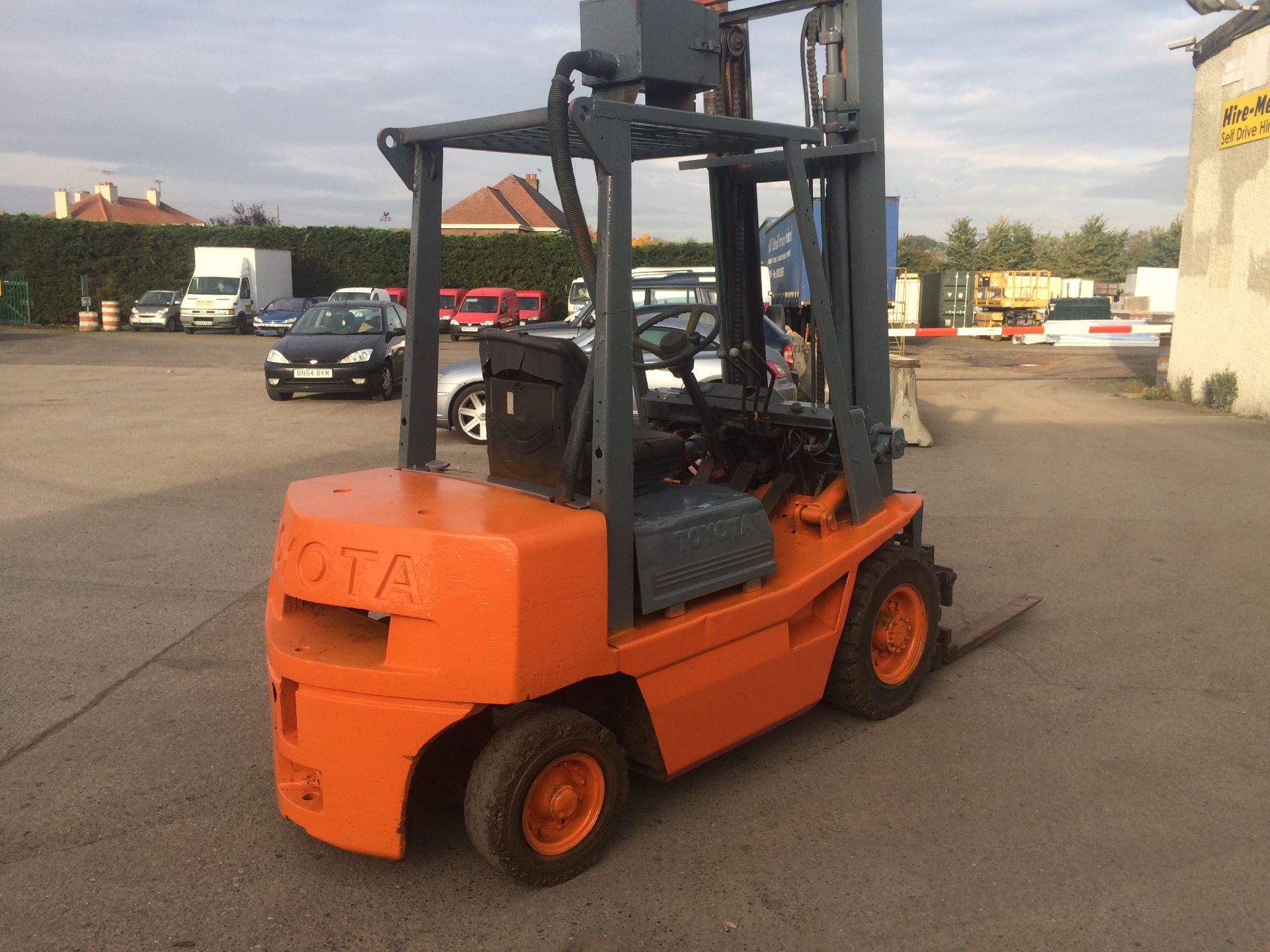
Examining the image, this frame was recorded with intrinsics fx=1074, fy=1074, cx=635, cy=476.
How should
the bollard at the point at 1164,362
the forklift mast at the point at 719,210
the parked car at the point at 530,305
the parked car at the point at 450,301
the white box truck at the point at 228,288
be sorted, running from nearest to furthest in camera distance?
the forklift mast at the point at 719,210 → the bollard at the point at 1164,362 → the white box truck at the point at 228,288 → the parked car at the point at 450,301 → the parked car at the point at 530,305

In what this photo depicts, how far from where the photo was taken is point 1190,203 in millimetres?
16656

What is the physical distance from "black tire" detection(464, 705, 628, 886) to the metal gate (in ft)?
139

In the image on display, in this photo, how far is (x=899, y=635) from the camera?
15.8ft

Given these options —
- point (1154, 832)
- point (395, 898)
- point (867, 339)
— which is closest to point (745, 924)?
point (395, 898)

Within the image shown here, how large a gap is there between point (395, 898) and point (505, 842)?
423 mm

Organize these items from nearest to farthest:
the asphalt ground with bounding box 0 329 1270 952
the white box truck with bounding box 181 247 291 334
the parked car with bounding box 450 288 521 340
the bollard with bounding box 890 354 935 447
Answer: the asphalt ground with bounding box 0 329 1270 952 → the bollard with bounding box 890 354 935 447 → the parked car with bounding box 450 288 521 340 → the white box truck with bounding box 181 247 291 334

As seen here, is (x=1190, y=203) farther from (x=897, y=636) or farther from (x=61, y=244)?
(x=61, y=244)

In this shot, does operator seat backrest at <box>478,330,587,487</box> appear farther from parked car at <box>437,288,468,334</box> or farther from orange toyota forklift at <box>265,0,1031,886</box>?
parked car at <box>437,288,468,334</box>

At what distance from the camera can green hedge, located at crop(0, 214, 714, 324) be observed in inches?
1555

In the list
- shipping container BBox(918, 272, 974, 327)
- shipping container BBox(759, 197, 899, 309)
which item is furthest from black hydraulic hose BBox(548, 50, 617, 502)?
shipping container BBox(918, 272, 974, 327)

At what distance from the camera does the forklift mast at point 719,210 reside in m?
3.36

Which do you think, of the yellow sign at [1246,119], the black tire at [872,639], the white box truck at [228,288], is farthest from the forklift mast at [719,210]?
the white box truck at [228,288]

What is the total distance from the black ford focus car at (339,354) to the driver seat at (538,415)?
12.4m

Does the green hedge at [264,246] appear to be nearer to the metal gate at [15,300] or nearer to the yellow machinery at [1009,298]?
the metal gate at [15,300]
